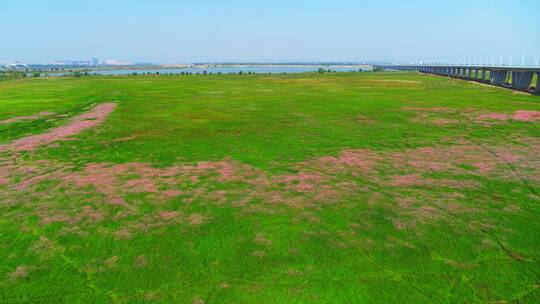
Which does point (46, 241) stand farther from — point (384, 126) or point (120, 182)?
point (384, 126)

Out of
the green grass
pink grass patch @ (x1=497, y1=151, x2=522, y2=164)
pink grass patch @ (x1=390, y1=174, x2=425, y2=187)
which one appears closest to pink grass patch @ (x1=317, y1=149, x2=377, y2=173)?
the green grass

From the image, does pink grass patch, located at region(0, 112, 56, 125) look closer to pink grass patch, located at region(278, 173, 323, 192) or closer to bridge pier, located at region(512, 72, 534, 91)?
pink grass patch, located at region(278, 173, 323, 192)

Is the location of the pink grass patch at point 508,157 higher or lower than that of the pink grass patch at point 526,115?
lower

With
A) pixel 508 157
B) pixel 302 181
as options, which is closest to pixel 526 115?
pixel 508 157

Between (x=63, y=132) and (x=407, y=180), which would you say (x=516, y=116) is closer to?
(x=407, y=180)

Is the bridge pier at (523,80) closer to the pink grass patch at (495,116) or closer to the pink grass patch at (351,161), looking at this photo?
the pink grass patch at (495,116)

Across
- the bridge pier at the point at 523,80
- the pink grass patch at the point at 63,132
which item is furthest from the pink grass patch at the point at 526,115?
the bridge pier at the point at 523,80
